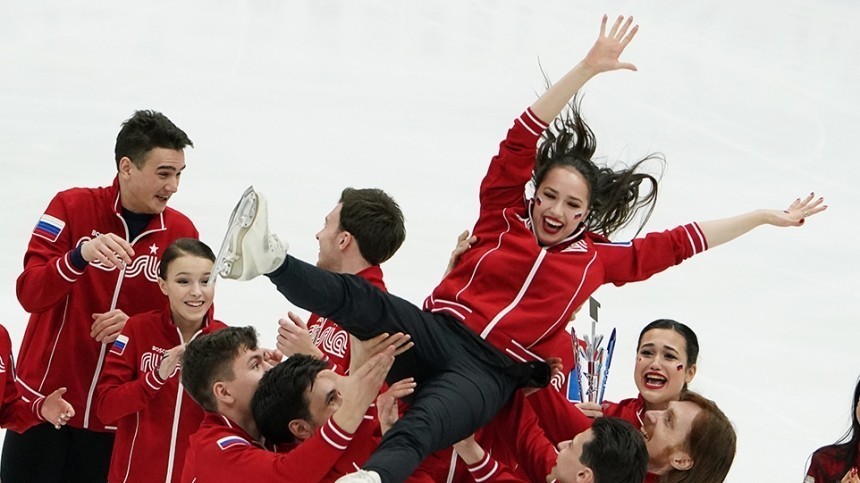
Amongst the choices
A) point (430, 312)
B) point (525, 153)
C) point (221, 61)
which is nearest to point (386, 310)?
point (430, 312)

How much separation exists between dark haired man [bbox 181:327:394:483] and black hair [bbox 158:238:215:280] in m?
0.57

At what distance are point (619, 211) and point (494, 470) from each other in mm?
1526

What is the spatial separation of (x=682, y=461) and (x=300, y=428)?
1.28m

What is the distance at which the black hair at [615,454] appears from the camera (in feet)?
13.5

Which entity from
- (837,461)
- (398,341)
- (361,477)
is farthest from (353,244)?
(837,461)

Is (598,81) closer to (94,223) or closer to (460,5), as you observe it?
(460,5)

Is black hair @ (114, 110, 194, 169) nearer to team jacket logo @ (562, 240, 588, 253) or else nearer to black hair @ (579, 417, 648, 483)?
team jacket logo @ (562, 240, 588, 253)

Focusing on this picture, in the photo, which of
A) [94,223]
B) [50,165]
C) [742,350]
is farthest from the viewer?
[50,165]

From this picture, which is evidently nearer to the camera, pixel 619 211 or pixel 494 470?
pixel 494 470

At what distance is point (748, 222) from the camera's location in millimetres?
5145

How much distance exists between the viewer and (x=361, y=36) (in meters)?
10.8

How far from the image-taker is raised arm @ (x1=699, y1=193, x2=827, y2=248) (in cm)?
514

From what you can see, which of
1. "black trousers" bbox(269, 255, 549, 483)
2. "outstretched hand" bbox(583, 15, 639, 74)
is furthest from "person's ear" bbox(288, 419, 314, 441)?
"outstretched hand" bbox(583, 15, 639, 74)

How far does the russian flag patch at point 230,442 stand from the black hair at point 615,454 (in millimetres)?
1031
